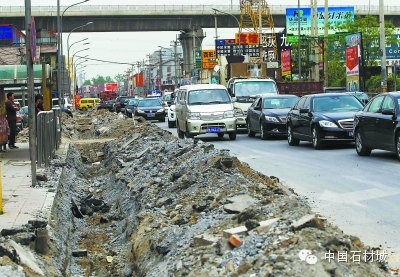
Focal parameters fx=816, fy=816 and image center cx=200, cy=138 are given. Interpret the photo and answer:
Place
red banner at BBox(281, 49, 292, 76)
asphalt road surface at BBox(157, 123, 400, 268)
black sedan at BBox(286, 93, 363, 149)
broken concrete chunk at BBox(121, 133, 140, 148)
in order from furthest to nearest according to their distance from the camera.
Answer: red banner at BBox(281, 49, 292, 76) < broken concrete chunk at BBox(121, 133, 140, 148) < black sedan at BBox(286, 93, 363, 149) < asphalt road surface at BBox(157, 123, 400, 268)

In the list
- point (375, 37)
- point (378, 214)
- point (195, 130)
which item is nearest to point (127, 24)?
point (375, 37)

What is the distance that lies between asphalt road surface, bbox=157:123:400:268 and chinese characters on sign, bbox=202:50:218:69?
242 feet

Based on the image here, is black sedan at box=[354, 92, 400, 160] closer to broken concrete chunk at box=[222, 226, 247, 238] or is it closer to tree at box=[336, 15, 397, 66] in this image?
broken concrete chunk at box=[222, 226, 247, 238]

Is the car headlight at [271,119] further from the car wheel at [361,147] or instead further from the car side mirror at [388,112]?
the car side mirror at [388,112]

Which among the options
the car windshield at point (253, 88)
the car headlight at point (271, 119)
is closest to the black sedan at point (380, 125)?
the car headlight at point (271, 119)

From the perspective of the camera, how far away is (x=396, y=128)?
1698cm

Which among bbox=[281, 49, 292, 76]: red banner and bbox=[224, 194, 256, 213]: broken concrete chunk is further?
bbox=[281, 49, 292, 76]: red banner

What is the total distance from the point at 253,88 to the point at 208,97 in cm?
599

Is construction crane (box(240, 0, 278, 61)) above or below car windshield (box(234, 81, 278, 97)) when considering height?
above

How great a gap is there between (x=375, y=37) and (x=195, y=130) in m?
43.7

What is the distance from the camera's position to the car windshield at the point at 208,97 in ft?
93.6

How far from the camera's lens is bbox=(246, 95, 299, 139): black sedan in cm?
2769

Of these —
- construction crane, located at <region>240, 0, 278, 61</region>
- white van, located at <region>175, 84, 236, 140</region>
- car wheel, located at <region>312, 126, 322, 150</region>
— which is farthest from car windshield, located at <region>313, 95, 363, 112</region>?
construction crane, located at <region>240, 0, 278, 61</region>

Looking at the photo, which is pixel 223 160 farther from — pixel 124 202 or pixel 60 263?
pixel 60 263
